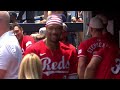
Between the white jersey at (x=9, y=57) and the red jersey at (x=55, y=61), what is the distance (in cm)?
24

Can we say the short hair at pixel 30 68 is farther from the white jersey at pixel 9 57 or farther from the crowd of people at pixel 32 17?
the crowd of people at pixel 32 17

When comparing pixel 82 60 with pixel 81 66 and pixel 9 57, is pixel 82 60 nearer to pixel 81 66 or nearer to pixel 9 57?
pixel 81 66

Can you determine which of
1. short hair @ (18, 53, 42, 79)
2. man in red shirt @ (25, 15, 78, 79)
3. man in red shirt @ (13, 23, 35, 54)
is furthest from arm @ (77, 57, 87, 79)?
man in red shirt @ (13, 23, 35, 54)

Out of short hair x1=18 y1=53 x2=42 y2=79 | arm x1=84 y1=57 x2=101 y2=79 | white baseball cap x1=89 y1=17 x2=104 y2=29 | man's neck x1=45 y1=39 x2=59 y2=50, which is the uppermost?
white baseball cap x1=89 y1=17 x2=104 y2=29

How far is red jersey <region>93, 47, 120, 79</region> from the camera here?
3.02 metres

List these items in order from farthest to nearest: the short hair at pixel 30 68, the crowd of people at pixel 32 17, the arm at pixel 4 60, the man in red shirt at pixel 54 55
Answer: the crowd of people at pixel 32 17, the man in red shirt at pixel 54 55, the arm at pixel 4 60, the short hair at pixel 30 68

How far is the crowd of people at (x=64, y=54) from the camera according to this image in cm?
305

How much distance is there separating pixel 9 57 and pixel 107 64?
806 millimetres

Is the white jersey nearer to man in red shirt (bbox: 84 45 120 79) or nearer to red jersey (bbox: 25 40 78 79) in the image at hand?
red jersey (bbox: 25 40 78 79)

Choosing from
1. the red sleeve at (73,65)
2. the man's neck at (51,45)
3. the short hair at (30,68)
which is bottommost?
the red sleeve at (73,65)

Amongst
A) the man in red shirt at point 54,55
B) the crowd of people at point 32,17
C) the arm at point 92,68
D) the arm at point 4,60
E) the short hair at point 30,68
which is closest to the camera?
the short hair at point 30,68

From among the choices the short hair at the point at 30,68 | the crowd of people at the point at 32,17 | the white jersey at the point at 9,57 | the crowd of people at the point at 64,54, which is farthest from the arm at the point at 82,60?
the crowd of people at the point at 32,17

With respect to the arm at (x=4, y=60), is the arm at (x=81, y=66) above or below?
below
